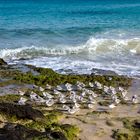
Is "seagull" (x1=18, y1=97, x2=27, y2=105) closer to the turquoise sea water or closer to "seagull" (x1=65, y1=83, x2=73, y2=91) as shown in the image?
"seagull" (x1=65, y1=83, x2=73, y2=91)

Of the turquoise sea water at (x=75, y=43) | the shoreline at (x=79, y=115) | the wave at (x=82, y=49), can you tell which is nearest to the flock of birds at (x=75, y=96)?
the shoreline at (x=79, y=115)

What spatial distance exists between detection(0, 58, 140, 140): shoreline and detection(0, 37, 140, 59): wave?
297 inches

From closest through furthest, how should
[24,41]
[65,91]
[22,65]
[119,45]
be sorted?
[65,91], [22,65], [119,45], [24,41]

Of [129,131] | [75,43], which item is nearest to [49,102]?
[129,131]

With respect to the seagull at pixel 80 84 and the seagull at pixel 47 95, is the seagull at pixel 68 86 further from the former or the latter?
the seagull at pixel 47 95

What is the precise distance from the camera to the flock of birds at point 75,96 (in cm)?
1496

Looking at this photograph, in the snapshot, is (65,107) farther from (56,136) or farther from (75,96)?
(56,136)

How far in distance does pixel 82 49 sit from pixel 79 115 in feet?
49.2

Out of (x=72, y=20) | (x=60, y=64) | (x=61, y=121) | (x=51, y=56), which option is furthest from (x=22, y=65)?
(x=72, y=20)

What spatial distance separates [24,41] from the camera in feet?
107

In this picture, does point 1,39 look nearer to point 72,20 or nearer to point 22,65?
point 22,65

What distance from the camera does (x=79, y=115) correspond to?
14.0 metres

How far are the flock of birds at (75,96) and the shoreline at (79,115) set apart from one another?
0.19m

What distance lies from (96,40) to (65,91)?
15.1 metres
